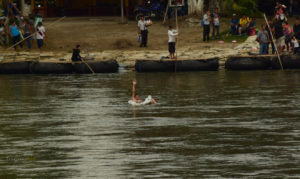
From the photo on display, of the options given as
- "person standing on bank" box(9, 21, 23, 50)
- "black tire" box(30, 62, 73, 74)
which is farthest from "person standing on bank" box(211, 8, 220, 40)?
"person standing on bank" box(9, 21, 23, 50)

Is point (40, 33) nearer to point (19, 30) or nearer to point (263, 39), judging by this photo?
point (19, 30)

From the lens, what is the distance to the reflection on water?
1589 centimetres

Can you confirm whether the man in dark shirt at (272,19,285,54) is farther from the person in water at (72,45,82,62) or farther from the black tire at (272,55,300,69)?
the person in water at (72,45,82,62)

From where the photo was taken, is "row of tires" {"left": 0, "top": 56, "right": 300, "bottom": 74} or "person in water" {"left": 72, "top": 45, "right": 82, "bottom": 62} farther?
"person in water" {"left": 72, "top": 45, "right": 82, "bottom": 62}

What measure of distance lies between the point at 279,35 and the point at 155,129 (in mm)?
16806

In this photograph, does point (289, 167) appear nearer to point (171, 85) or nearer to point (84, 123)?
point (84, 123)

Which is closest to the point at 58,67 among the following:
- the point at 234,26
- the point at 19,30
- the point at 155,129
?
the point at 19,30

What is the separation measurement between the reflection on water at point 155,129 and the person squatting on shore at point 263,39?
3637 millimetres

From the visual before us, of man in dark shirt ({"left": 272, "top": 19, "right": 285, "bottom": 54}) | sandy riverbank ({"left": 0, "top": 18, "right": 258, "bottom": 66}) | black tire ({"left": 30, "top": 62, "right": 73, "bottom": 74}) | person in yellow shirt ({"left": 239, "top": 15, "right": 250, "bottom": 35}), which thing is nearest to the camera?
man in dark shirt ({"left": 272, "top": 19, "right": 285, "bottom": 54})

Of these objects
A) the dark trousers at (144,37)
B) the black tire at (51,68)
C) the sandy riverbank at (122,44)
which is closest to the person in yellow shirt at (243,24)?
the sandy riverbank at (122,44)

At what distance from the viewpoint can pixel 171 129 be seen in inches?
803

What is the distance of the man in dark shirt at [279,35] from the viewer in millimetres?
35656

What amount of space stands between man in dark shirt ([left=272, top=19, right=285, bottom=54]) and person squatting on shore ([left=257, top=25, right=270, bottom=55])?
44 cm

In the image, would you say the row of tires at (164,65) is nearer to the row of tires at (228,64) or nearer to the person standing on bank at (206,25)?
the row of tires at (228,64)
